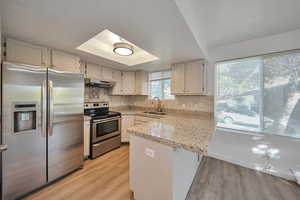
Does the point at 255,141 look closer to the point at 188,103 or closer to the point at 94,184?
the point at 188,103

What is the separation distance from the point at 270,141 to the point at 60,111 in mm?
3594

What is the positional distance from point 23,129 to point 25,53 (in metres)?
1.11

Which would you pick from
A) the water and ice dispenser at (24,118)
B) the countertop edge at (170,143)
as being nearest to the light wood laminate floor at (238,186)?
the countertop edge at (170,143)

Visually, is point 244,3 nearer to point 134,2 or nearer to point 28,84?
point 134,2

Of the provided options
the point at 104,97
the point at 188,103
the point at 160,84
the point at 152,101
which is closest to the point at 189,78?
the point at 188,103

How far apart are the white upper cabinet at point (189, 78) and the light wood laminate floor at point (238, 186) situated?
1542 millimetres

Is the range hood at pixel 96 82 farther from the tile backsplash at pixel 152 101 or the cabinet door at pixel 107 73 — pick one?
the tile backsplash at pixel 152 101

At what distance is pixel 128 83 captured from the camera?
11.8 ft

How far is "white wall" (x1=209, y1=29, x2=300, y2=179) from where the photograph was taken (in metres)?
1.84

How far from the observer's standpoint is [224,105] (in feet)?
8.14

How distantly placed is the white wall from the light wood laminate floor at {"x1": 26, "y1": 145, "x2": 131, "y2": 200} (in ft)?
6.38

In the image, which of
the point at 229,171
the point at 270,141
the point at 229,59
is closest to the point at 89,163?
the point at 229,171

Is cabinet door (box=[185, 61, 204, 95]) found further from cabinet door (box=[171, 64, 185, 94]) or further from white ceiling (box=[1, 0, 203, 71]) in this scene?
white ceiling (box=[1, 0, 203, 71])

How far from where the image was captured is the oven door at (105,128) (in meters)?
2.46
